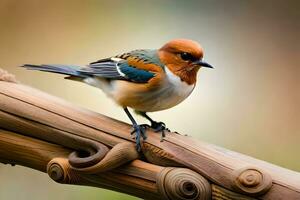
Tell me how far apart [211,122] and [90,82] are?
0.40m

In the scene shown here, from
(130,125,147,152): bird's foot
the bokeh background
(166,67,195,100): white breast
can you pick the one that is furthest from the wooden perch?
the bokeh background

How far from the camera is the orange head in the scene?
4.91 ft

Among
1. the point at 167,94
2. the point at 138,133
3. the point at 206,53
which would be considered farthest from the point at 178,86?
the point at 206,53

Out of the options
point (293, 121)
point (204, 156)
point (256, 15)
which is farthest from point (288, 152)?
point (204, 156)

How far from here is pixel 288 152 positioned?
5.96ft

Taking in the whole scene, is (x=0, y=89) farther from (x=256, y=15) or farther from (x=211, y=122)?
(x=256, y=15)

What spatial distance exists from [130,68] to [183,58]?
0.11m

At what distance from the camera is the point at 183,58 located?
1516 millimetres

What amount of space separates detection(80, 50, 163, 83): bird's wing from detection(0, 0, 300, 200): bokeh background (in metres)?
0.28

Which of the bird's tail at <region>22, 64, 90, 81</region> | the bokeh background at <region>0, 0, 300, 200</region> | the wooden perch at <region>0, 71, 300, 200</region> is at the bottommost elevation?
the wooden perch at <region>0, 71, 300, 200</region>

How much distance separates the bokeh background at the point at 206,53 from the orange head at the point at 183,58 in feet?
1.05

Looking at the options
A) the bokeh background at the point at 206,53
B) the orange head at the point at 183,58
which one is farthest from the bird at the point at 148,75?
the bokeh background at the point at 206,53

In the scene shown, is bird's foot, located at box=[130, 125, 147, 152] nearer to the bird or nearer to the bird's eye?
the bird

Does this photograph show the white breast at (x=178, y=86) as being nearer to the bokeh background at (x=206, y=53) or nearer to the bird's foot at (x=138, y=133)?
the bird's foot at (x=138, y=133)
